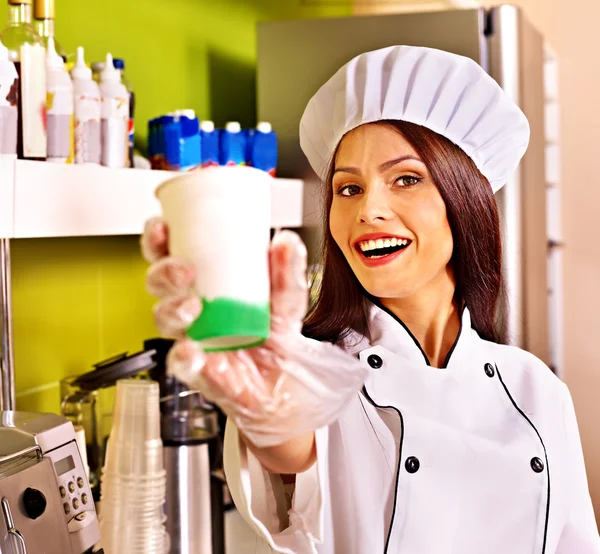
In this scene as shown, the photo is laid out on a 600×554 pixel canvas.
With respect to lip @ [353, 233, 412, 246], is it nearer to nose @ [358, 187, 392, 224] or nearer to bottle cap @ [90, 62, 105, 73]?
nose @ [358, 187, 392, 224]

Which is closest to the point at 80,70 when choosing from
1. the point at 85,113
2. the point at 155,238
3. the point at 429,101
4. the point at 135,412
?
the point at 85,113

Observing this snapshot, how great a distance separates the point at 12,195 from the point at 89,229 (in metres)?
0.17

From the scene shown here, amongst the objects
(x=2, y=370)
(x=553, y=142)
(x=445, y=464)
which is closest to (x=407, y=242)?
(x=445, y=464)

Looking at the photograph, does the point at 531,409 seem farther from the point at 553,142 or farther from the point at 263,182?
the point at 553,142

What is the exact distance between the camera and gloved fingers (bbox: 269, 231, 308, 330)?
55cm

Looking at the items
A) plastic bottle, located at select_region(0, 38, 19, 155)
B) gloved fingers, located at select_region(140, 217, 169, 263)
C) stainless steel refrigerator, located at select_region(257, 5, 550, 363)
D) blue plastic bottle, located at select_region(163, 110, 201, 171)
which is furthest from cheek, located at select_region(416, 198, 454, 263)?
blue plastic bottle, located at select_region(163, 110, 201, 171)

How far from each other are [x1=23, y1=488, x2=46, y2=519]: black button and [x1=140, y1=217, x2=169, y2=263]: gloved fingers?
0.48 m

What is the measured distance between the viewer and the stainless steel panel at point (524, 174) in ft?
5.15

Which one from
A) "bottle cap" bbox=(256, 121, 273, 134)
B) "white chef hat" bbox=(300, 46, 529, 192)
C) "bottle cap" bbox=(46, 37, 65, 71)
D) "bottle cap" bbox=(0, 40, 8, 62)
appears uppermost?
"bottle cap" bbox=(46, 37, 65, 71)

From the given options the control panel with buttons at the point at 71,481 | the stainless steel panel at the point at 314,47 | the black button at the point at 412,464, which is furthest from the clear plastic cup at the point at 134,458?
the black button at the point at 412,464

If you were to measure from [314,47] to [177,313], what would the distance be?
984 mm

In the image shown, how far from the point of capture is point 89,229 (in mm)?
1196

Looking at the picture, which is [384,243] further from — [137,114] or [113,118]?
[137,114]

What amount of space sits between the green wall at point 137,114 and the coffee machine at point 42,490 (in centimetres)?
44
